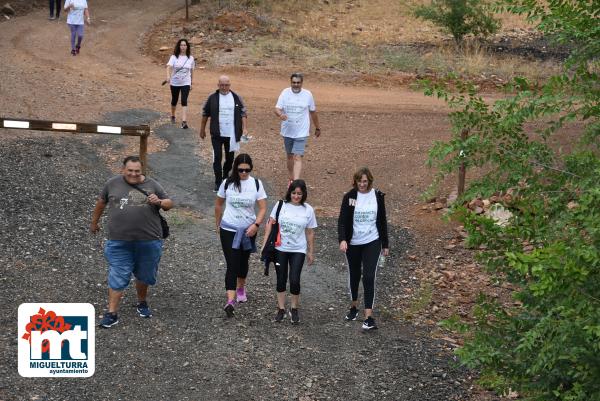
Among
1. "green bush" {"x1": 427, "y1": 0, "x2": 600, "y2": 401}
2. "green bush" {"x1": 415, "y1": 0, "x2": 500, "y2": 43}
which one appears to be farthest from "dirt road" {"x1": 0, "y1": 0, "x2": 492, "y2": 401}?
"green bush" {"x1": 415, "y1": 0, "x2": 500, "y2": 43}

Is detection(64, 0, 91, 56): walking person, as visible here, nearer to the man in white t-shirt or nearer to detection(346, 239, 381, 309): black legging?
the man in white t-shirt

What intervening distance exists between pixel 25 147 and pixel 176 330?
691cm

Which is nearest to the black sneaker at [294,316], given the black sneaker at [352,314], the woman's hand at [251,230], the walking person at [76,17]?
the black sneaker at [352,314]

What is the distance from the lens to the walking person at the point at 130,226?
8.83m

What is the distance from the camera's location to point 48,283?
9.98 metres

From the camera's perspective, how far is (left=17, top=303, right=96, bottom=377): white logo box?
821 centimetres

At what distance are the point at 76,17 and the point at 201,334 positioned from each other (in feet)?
45.4

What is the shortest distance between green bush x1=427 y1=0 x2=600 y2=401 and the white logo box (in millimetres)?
3327

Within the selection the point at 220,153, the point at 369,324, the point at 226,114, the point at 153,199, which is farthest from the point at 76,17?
the point at 369,324

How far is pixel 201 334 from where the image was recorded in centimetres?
915

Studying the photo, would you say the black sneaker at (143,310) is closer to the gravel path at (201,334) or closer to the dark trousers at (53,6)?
the gravel path at (201,334)

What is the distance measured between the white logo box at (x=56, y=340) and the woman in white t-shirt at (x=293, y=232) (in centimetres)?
185

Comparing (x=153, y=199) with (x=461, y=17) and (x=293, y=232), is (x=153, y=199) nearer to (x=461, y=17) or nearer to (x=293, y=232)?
(x=293, y=232)

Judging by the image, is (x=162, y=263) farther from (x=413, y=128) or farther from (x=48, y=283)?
(x=413, y=128)
